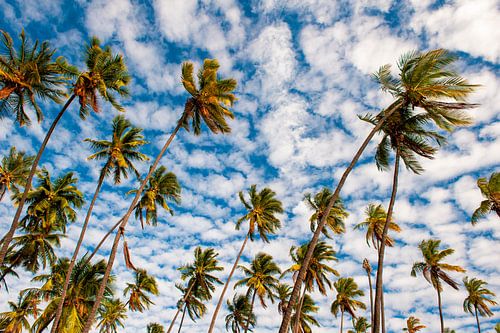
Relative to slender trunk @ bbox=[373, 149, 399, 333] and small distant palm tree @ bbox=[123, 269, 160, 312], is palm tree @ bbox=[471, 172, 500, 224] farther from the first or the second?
small distant palm tree @ bbox=[123, 269, 160, 312]

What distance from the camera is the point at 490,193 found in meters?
25.2

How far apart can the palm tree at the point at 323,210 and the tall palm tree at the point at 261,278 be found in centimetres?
905

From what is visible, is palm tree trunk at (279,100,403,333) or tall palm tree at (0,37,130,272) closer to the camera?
palm tree trunk at (279,100,403,333)

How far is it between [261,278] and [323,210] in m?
12.4

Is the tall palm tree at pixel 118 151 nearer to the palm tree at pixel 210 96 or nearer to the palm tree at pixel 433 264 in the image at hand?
the palm tree at pixel 210 96

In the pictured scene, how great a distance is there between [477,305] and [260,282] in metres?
29.3

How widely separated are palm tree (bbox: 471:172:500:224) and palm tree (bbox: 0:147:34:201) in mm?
38520

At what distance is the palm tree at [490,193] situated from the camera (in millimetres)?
24973

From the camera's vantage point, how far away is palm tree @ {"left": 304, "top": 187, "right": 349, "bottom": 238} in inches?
1237

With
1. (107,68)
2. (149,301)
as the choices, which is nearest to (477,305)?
(149,301)

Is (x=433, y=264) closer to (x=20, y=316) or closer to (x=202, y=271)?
Answer: (x=202, y=271)

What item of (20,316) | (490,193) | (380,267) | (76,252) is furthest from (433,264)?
(20,316)

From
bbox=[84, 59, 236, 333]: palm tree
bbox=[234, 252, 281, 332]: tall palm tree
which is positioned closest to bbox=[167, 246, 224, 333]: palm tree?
bbox=[234, 252, 281, 332]: tall palm tree

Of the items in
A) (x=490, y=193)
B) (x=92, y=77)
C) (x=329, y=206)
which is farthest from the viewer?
(x=490, y=193)
